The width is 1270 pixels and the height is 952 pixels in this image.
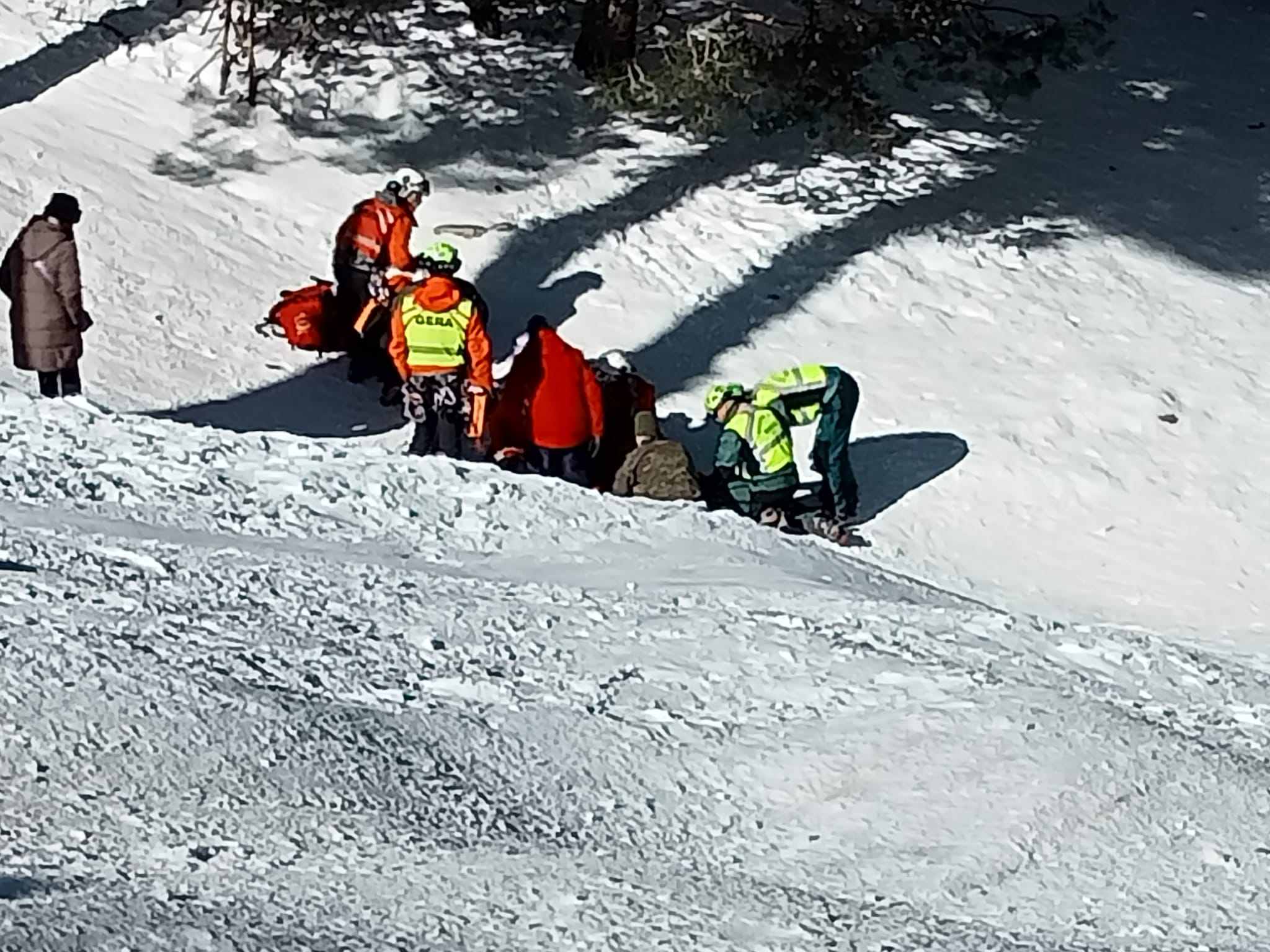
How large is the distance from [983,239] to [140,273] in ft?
21.2

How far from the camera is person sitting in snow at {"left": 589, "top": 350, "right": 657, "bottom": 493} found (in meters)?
11.5

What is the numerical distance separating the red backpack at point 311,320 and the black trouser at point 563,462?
216 centimetres

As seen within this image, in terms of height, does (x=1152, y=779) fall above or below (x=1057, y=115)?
above

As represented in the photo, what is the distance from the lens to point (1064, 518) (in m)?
12.4

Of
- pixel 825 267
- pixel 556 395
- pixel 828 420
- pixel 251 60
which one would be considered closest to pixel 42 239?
pixel 556 395

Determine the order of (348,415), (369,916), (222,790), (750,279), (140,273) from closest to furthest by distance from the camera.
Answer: (369,916)
(222,790)
(348,415)
(140,273)
(750,279)

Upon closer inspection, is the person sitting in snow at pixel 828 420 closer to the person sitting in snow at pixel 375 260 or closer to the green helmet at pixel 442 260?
the green helmet at pixel 442 260

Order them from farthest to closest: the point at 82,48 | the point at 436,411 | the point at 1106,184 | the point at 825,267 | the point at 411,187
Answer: the point at 1106,184 < the point at 82,48 < the point at 825,267 < the point at 411,187 < the point at 436,411

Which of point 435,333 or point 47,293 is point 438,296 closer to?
point 435,333

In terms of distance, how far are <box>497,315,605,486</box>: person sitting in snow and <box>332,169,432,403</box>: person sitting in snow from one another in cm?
139

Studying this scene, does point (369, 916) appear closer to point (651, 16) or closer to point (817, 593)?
point (817, 593)

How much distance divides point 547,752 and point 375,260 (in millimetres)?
7397

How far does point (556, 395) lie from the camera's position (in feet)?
36.1

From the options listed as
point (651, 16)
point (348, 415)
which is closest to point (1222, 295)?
point (651, 16)
